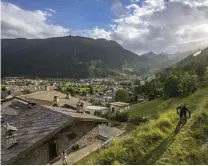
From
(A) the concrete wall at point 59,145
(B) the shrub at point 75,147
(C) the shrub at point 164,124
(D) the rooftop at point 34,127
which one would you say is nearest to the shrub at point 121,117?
(A) the concrete wall at point 59,145

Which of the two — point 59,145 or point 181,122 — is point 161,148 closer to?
point 181,122

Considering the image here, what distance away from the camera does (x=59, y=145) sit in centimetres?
979

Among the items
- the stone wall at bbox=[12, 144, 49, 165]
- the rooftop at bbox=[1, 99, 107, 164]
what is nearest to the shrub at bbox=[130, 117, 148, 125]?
the rooftop at bbox=[1, 99, 107, 164]

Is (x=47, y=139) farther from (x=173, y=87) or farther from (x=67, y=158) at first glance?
(x=173, y=87)

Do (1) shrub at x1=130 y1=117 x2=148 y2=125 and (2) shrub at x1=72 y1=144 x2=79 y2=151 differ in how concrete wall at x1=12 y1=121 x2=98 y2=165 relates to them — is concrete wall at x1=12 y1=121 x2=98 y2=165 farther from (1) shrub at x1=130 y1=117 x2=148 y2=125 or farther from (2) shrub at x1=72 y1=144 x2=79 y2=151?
(1) shrub at x1=130 y1=117 x2=148 y2=125

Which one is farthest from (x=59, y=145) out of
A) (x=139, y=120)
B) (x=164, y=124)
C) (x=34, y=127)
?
(x=139, y=120)

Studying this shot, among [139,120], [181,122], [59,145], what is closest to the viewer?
[181,122]

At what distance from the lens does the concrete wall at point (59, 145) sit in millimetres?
8414

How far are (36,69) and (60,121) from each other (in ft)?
619

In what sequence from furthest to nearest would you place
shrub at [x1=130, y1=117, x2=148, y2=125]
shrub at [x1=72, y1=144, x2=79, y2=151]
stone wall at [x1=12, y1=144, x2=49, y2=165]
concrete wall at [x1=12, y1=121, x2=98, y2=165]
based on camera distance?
1. shrub at [x1=130, y1=117, x2=148, y2=125]
2. shrub at [x1=72, y1=144, x2=79, y2=151]
3. concrete wall at [x1=12, y1=121, x2=98, y2=165]
4. stone wall at [x1=12, y1=144, x2=49, y2=165]

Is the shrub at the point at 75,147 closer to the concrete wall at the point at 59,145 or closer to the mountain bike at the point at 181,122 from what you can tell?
the concrete wall at the point at 59,145

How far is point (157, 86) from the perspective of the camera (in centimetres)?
7062

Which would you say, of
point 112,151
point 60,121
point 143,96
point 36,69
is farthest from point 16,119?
point 36,69

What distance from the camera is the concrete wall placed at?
841 cm
